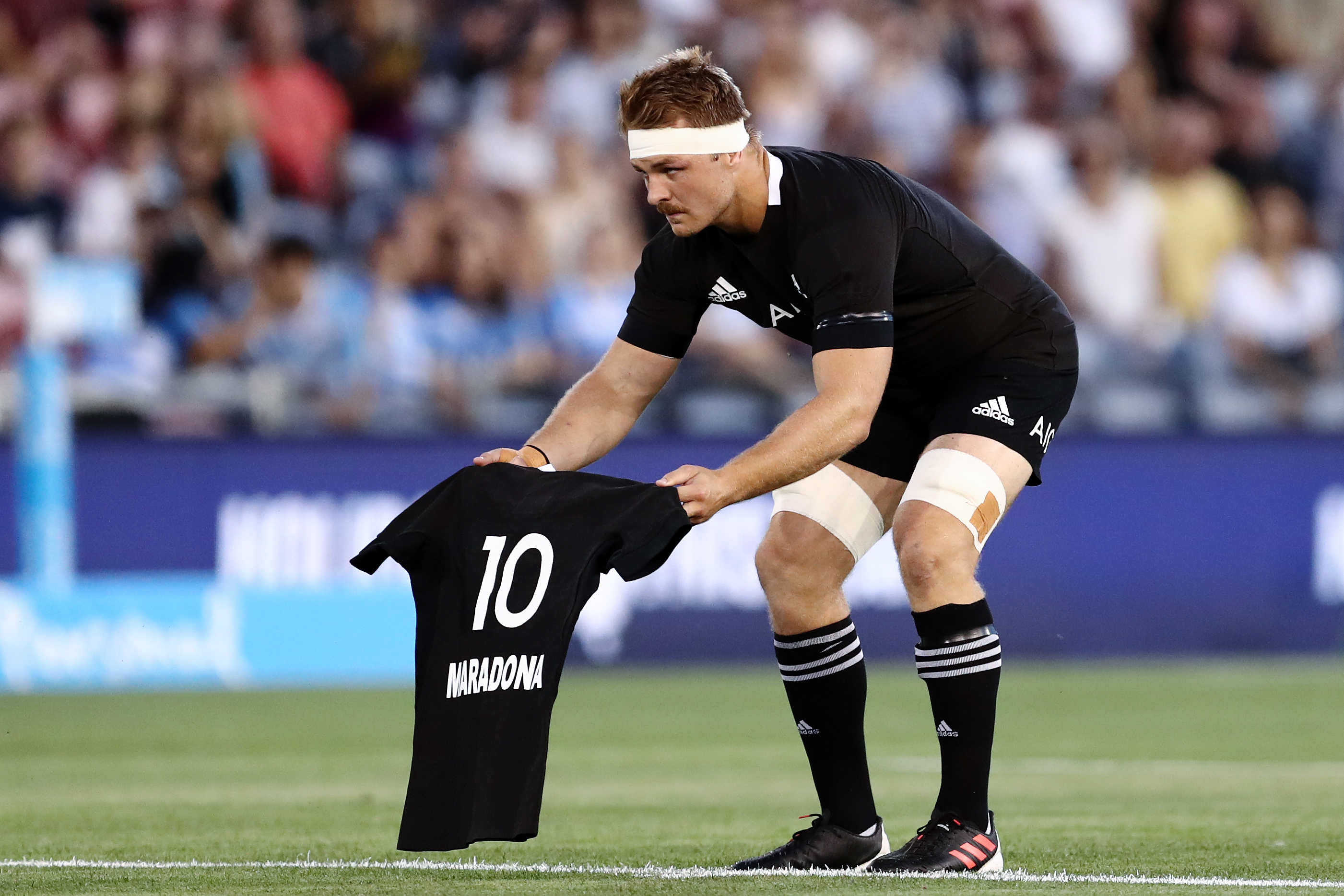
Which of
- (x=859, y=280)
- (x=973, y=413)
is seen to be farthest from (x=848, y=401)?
(x=973, y=413)

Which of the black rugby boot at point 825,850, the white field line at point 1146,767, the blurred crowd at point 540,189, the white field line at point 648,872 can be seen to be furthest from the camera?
the blurred crowd at point 540,189

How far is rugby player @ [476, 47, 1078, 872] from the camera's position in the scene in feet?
17.5

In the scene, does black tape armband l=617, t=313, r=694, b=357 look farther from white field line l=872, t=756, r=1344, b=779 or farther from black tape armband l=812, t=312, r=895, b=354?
white field line l=872, t=756, r=1344, b=779

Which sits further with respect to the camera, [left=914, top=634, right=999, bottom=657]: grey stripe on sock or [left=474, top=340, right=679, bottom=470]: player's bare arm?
[left=474, top=340, right=679, bottom=470]: player's bare arm

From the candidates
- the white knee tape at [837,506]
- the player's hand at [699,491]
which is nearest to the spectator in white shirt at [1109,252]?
the white knee tape at [837,506]

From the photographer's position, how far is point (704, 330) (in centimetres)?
1438

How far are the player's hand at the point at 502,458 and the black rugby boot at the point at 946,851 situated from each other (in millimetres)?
1368

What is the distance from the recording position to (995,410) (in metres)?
5.79

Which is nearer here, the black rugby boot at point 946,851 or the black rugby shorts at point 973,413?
the black rugby boot at point 946,851

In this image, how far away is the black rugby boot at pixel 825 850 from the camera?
5.64m

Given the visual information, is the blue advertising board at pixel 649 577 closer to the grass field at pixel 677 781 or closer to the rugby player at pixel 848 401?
the grass field at pixel 677 781

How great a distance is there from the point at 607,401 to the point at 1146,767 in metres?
3.94

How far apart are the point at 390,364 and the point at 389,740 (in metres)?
4.16

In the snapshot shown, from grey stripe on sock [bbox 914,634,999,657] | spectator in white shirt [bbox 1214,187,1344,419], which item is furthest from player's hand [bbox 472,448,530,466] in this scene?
spectator in white shirt [bbox 1214,187,1344,419]
